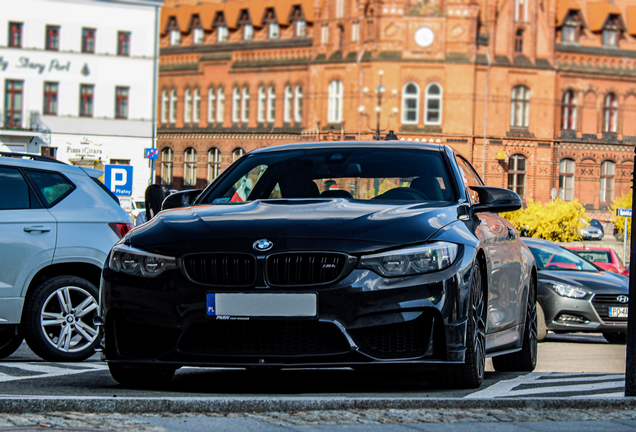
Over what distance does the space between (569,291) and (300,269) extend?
969cm

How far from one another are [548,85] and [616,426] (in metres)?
63.8

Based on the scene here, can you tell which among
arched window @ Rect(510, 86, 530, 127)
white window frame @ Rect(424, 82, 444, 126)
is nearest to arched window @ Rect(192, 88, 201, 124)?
white window frame @ Rect(424, 82, 444, 126)

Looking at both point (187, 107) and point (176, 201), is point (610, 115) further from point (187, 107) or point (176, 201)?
point (176, 201)

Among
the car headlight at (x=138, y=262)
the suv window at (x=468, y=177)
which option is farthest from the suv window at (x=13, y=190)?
the suv window at (x=468, y=177)

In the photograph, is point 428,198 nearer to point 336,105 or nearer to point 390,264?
point 390,264

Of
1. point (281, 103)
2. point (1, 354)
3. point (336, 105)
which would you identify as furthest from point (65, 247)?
point (281, 103)

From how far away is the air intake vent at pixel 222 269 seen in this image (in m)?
5.49

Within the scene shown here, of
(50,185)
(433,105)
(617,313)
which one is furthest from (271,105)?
(50,185)

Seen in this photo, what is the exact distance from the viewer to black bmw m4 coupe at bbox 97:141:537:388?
5.45 metres

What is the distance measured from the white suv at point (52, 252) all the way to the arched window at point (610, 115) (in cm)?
6438

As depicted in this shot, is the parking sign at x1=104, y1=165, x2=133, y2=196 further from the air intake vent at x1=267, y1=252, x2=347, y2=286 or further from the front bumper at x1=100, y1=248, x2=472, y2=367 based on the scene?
the air intake vent at x1=267, y1=252, x2=347, y2=286

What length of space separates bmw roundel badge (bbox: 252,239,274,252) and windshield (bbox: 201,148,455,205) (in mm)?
1161

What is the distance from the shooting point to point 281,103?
2830 inches

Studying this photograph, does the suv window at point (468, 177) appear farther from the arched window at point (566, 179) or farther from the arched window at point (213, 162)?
the arched window at point (213, 162)
